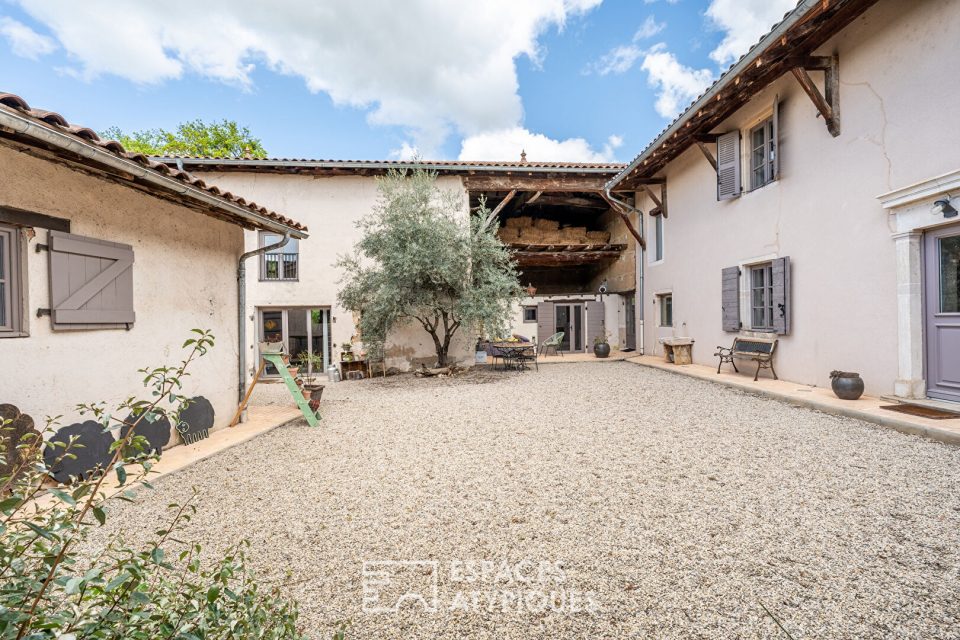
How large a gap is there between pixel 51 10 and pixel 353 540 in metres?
8.99

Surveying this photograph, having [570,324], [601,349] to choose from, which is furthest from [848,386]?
[570,324]

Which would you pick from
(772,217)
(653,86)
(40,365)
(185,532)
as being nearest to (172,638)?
(185,532)

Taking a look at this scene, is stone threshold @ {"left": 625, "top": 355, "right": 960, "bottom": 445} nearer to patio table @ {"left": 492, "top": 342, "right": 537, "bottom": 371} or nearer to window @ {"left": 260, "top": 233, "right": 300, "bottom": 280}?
patio table @ {"left": 492, "top": 342, "right": 537, "bottom": 371}

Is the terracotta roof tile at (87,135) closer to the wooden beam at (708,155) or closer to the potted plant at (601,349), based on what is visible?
the wooden beam at (708,155)

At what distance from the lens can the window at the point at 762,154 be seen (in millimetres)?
7230

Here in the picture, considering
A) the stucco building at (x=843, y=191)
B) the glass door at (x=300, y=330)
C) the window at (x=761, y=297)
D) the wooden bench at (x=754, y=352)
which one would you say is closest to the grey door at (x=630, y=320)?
the stucco building at (x=843, y=191)

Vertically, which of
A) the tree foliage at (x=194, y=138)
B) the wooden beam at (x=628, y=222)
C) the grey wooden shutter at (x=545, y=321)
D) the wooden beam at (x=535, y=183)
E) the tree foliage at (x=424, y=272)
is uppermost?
the tree foliage at (x=194, y=138)

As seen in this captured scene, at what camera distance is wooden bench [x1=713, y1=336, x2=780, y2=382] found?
7098 millimetres

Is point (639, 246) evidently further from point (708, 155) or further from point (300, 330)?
point (300, 330)

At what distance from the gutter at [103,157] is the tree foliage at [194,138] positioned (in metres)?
17.0

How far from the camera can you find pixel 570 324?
14.1 m

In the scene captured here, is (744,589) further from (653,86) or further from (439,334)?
(653,86)

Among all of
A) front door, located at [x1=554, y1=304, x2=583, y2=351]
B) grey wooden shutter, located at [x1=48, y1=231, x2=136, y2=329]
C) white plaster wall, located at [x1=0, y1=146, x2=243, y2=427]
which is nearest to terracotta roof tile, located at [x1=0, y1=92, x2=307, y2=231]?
white plaster wall, located at [x1=0, y1=146, x2=243, y2=427]

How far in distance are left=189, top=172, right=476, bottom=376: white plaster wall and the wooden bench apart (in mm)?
5731
